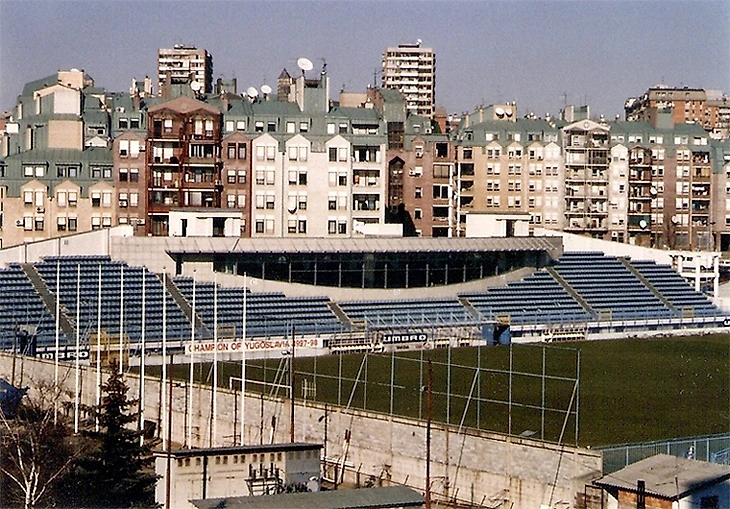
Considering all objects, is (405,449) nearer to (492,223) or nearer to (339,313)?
(339,313)

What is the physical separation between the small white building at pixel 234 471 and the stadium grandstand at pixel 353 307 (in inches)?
598

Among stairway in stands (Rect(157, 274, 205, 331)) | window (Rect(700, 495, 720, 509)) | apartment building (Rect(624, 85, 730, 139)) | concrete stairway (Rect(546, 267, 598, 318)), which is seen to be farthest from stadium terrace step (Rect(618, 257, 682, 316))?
apartment building (Rect(624, 85, 730, 139))

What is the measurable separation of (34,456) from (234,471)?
3.74 m

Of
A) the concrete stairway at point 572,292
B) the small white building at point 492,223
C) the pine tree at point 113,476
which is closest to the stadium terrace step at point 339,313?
the small white building at point 492,223

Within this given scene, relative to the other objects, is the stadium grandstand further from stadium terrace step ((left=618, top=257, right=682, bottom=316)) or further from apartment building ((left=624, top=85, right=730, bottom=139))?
apartment building ((left=624, top=85, right=730, bottom=139))

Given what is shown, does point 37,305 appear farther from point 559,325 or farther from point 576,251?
point 576,251

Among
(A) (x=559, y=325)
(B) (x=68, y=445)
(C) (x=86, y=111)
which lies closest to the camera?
(B) (x=68, y=445)

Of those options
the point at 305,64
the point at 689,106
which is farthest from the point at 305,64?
the point at 689,106

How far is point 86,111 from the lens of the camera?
287 ft

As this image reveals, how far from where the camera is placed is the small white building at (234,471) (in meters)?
27.8

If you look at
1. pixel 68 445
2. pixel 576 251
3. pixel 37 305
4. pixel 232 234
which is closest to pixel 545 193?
pixel 576 251

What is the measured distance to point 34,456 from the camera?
90.4 ft

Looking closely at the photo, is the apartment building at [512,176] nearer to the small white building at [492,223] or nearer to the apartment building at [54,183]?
the small white building at [492,223]

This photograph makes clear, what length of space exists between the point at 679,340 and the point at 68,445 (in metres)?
36.5
